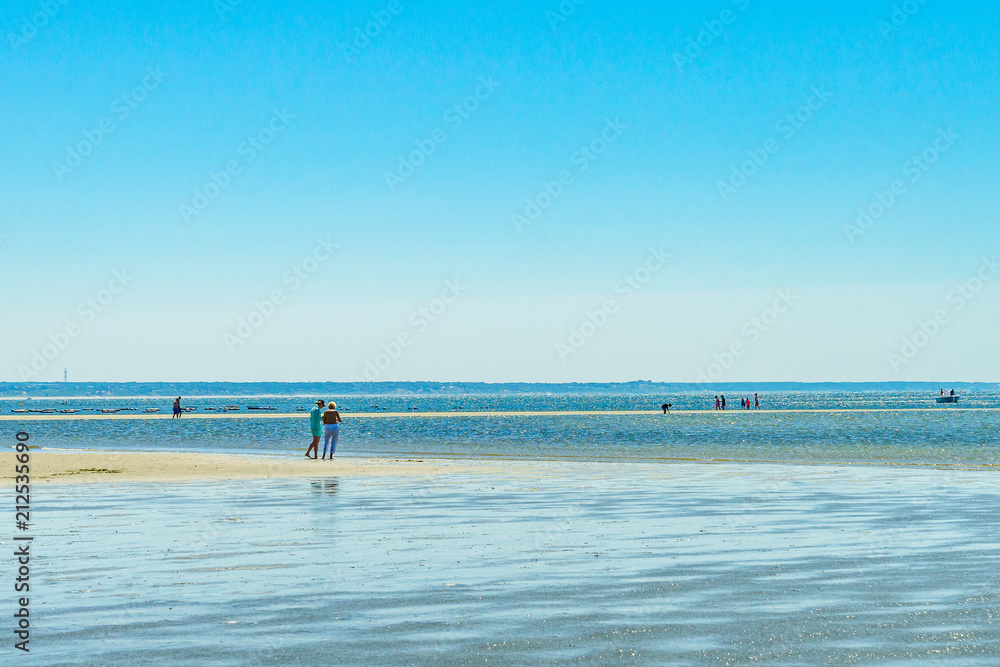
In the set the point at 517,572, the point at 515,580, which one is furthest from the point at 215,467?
the point at 515,580

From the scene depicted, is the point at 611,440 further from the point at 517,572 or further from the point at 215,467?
the point at 517,572

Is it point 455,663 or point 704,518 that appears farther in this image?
point 704,518

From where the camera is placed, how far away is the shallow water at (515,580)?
30.3 ft

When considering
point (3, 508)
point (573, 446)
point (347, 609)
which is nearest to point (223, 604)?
point (347, 609)

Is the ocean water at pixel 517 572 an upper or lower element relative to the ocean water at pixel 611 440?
lower

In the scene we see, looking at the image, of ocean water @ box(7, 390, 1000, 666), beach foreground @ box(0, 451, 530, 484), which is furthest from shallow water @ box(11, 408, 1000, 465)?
ocean water @ box(7, 390, 1000, 666)

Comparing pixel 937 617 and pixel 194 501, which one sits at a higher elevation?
pixel 194 501

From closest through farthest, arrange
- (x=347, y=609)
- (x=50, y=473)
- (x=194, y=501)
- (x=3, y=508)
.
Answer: (x=347, y=609)
(x=3, y=508)
(x=194, y=501)
(x=50, y=473)

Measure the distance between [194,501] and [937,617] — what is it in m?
15.9

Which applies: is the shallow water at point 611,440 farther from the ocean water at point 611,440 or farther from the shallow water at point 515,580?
the shallow water at point 515,580

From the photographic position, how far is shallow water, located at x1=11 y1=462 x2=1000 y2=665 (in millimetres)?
9242

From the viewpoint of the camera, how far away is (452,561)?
14062 millimetres

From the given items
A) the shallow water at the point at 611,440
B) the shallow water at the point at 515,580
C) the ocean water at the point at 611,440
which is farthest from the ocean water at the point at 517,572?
the shallow water at the point at 611,440

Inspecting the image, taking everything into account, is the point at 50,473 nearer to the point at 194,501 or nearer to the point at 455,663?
the point at 194,501
